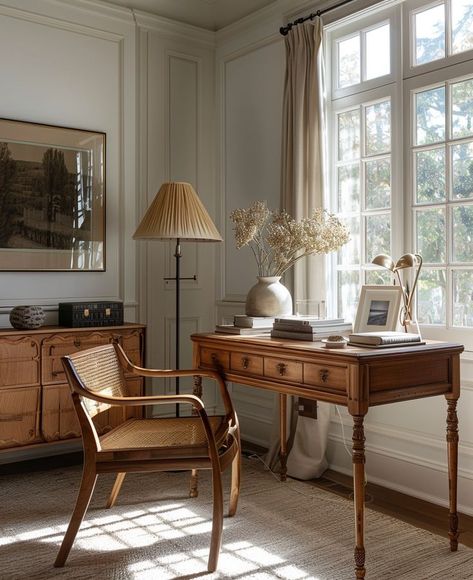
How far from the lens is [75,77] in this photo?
13.0ft

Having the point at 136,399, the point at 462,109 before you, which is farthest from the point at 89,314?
the point at 462,109

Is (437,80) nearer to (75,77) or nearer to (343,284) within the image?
(343,284)

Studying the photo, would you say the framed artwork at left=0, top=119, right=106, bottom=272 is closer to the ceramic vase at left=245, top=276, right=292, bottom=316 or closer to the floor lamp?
the floor lamp

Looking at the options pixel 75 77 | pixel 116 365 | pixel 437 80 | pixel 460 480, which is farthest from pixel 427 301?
pixel 75 77

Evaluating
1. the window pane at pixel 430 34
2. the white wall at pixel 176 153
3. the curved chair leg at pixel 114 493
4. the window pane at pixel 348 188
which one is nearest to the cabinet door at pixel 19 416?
the curved chair leg at pixel 114 493

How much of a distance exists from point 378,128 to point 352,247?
2.18 ft

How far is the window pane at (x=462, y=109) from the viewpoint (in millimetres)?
2998

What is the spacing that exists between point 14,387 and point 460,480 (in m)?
2.27

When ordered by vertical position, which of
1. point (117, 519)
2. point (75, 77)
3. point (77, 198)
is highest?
point (75, 77)

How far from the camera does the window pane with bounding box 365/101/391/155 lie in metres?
3.41

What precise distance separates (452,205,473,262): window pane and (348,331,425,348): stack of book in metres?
0.68

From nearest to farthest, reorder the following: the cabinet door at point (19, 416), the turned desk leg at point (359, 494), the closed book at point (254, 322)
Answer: the turned desk leg at point (359, 494) < the closed book at point (254, 322) < the cabinet door at point (19, 416)

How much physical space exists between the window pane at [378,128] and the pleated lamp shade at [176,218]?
101 centimetres

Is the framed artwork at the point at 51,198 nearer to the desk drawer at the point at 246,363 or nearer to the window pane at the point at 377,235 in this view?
the desk drawer at the point at 246,363
